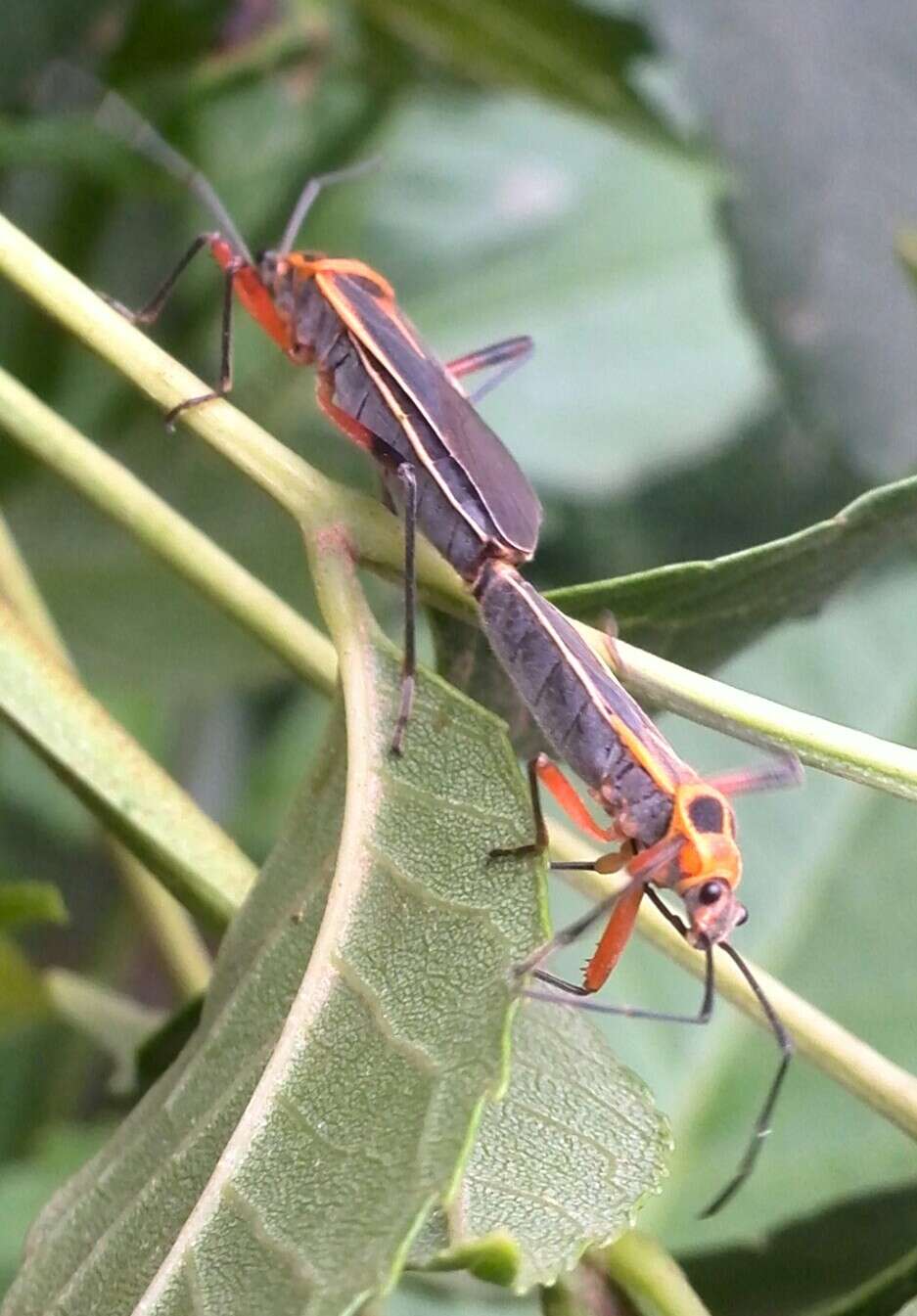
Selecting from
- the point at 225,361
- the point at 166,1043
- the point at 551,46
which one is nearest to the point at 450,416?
the point at 225,361

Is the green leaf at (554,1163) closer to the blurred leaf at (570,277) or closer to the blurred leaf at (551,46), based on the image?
the blurred leaf at (551,46)

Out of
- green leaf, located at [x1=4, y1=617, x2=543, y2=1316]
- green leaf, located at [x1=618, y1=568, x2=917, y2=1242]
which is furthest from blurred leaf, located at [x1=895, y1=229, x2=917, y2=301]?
green leaf, located at [x1=4, y1=617, x2=543, y2=1316]

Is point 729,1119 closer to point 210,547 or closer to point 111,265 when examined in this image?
point 210,547

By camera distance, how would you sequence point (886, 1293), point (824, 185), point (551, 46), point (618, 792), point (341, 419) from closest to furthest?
point (886, 1293) < point (618, 792) < point (341, 419) < point (824, 185) < point (551, 46)

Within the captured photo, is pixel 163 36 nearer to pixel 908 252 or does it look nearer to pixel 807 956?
pixel 908 252

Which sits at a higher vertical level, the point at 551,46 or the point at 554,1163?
the point at 551,46

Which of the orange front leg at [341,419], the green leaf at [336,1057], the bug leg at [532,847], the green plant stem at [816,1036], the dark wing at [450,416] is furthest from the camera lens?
the orange front leg at [341,419]

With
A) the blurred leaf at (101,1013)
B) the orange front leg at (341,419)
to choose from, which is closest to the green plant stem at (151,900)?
the blurred leaf at (101,1013)
